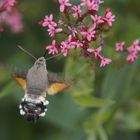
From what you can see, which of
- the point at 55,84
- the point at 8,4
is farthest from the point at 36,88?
the point at 8,4

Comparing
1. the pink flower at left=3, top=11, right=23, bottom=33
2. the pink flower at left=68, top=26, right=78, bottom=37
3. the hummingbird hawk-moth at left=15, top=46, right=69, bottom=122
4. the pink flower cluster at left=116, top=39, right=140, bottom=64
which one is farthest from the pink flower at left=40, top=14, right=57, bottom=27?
the pink flower at left=3, top=11, right=23, bottom=33

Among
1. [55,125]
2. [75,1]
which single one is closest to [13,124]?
[55,125]

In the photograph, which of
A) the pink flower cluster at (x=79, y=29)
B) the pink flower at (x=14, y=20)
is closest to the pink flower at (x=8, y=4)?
the pink flower cluster at (x=79, y=29)

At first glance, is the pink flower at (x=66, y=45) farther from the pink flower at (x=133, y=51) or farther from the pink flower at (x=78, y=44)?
the pink flower at (x=133, y=51)

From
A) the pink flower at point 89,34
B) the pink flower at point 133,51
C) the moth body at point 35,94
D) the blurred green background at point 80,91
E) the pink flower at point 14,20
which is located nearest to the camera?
the moth body at point 35,94

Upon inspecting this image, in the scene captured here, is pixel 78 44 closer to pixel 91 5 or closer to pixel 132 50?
pixel 91 5
